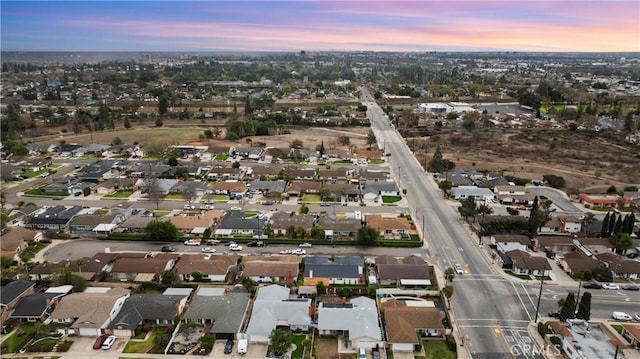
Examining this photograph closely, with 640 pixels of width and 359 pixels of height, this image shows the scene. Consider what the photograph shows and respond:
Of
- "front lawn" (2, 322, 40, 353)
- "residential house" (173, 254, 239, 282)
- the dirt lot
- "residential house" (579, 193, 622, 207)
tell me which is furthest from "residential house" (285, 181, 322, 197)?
"residential house" (579, 193, 622, 207)

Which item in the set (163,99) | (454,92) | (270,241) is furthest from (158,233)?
(454,92)

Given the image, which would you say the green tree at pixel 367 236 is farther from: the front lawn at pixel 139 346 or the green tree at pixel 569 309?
the front lawn at pixel 139 346

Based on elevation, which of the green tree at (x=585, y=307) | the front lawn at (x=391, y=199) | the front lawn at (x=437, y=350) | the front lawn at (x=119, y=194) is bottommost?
the front lawn at (x=437, y=350)

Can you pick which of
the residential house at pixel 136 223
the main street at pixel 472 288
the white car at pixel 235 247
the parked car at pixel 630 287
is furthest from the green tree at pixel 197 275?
the parked car at pixel 630 287

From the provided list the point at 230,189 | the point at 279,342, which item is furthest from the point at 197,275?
the point at 230,189

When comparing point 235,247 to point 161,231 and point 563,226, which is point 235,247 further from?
point 563,226
